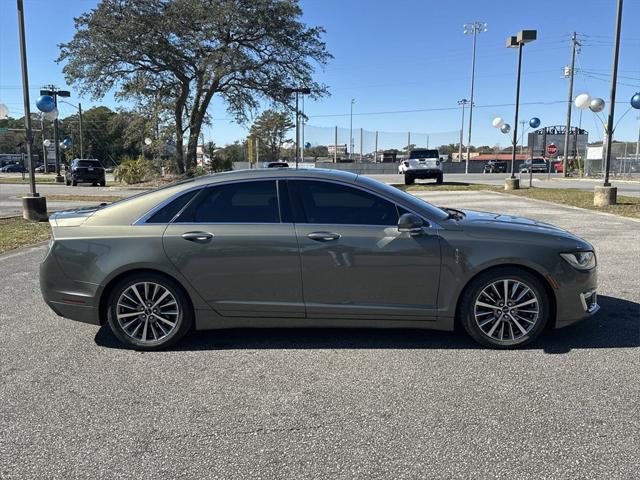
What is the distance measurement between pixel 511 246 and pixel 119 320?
3340 millimetres

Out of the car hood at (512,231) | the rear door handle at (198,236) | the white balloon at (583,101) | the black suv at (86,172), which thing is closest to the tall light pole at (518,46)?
the white balloon at (583,101)

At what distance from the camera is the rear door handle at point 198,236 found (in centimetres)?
432

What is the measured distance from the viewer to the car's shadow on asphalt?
4473 millimetres

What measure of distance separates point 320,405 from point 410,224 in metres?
1.62

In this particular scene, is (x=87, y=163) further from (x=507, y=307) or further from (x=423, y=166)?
(x=507, y=307)

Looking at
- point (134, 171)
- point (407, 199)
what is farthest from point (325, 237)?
point (134, 171)

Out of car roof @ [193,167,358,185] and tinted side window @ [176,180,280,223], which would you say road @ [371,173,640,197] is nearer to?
car roof @ [193,167,358,185]

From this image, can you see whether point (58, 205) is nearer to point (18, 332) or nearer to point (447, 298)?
point (18, 332)

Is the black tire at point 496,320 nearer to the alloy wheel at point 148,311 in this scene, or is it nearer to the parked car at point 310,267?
the parked car at point 310,267

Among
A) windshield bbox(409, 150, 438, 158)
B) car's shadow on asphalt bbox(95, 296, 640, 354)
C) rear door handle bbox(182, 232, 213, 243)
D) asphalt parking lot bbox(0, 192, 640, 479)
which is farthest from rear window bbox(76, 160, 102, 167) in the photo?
rear door handle bbox(182, 232, 213, 243)

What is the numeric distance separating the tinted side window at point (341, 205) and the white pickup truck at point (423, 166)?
A: 22.3 meters

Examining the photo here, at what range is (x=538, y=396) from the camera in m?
3.52

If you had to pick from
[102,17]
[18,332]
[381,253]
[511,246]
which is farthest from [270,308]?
[102,17]

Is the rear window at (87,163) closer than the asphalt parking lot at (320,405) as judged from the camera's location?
No
